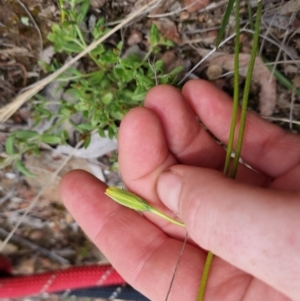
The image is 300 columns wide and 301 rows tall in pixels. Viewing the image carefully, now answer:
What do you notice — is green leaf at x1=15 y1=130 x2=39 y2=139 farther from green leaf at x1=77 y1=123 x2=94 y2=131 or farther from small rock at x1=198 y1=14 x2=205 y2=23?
small rock at x1=198 y1=14 x2=205 y2=23

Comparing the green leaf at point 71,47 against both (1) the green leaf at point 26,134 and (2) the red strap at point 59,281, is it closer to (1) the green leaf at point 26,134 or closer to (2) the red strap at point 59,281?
(1) the green leaf at point 26,134

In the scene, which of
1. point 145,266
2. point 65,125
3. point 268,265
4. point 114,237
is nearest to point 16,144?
point 65,125

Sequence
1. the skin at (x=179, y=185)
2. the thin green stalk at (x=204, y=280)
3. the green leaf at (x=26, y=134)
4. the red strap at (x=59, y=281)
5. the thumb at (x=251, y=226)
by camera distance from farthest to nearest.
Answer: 1. the red strap at (x=59, y=281)
2. the green leaf at (x=26, y=134)
3. the thin green stalk at (x=204, y=280)
4. the skin at (x=179, y=185)
5. the thumb at (x=251, y=226)

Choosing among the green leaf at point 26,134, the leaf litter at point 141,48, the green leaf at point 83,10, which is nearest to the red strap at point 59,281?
the leaf litter at point 141,48

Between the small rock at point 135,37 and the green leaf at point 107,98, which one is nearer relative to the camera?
the green leaf at point 107,98

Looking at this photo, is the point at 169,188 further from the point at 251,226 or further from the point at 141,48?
the point at 141,48

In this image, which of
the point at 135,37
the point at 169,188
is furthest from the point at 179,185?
the point at 135,37

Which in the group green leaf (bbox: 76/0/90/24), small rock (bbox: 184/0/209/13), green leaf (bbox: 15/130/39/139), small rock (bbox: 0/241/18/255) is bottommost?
small rock (bbox: 0/241/18/255)

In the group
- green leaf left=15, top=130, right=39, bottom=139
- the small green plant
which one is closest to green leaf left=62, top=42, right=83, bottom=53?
the small green plant
